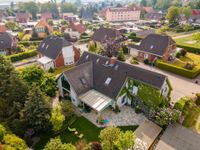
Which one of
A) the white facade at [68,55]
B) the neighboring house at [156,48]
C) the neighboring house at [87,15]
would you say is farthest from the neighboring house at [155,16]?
the white facade at [68,55]

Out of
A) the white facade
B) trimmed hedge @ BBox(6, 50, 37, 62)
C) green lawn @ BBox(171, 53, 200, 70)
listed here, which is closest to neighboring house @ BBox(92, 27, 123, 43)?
the white facade

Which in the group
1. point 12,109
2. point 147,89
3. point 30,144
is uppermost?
point 147,89

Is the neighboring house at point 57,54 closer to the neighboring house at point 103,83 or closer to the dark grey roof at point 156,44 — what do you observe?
the neighboring house at point 103,83

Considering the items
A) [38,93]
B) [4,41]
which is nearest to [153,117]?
[38,93]

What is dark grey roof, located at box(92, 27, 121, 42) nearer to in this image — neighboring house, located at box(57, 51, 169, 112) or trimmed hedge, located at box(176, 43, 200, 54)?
trimmed hedge, located at box(176, 43, 200, 54)

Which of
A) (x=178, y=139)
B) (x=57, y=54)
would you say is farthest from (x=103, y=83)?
(x=57, y=54)

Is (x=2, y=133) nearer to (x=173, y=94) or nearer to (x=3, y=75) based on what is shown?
(x=3, y=75)

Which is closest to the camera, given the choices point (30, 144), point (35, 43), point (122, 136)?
point (122, 136)
